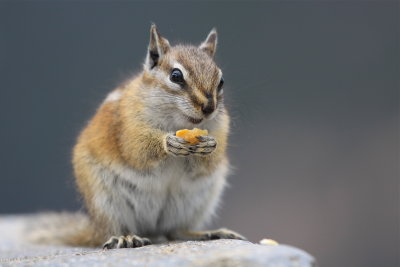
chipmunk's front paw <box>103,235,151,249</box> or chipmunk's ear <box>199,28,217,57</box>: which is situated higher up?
chipmunk's ear <box>199,28,217,57</box>

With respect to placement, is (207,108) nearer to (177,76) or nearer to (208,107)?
(208,107)

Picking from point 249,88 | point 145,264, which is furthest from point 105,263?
point 249,88

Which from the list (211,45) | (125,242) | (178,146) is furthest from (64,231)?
(211,45)

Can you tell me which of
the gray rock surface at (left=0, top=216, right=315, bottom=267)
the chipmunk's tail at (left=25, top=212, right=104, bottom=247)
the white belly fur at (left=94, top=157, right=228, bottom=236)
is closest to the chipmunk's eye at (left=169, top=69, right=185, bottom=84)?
the white belly fur at (left=94, top=157, right=228, bottom=236)

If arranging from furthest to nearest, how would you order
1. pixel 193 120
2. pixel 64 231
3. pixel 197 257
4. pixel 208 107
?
1. pixel 64 231
2. pixel 193 120
3. pixel 208 107
4. pixel 197 257

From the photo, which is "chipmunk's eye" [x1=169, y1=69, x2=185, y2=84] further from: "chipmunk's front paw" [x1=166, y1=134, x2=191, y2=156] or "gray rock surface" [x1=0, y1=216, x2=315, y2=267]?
"gray rock surface" [x1=0, y1=216, x2=315, y2=267]

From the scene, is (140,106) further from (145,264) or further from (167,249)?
(145,264)

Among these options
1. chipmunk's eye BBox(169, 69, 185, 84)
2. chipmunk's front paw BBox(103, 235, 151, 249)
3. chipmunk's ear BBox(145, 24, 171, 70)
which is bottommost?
chipmunk's front paw BBox(103, 235, 151, 249)
